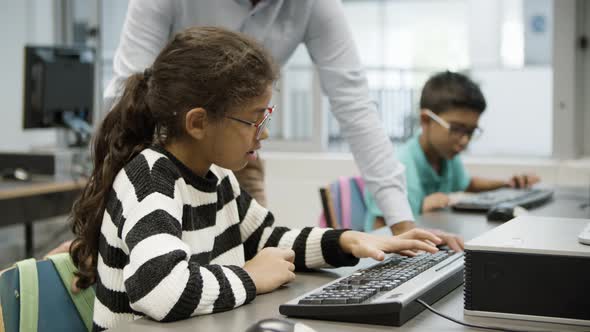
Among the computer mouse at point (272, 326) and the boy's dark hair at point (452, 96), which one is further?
the boy's dark hair at point (452, 96)

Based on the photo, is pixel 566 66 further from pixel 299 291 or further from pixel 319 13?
pixel 299 291

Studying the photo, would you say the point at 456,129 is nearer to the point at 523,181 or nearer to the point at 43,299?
the point at 523,181

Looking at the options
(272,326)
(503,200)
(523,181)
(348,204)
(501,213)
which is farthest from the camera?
(523,181)

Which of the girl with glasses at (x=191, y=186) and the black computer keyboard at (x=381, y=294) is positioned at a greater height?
the girl with glasses at (x=191, y=186)

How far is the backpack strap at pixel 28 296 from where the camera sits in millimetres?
1256

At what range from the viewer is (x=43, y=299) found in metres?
1.28

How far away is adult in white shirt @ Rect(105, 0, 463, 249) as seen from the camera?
65.9 inches

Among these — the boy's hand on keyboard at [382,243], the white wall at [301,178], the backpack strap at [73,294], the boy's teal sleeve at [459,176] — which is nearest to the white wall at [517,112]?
the white wall at [301,178]

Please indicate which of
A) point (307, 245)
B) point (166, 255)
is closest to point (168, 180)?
point (166, 255)

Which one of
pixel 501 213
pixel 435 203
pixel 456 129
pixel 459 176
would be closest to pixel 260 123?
pixel 501 213

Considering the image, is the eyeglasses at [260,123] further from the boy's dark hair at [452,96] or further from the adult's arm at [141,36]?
the boy's dark hair at [452,96]

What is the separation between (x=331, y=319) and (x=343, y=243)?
358mm

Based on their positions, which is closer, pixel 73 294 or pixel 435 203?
pixel 73 294

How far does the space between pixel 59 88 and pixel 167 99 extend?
8.72ft
